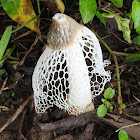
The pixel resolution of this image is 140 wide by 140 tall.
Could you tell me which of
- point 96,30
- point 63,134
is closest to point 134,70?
point 96,30

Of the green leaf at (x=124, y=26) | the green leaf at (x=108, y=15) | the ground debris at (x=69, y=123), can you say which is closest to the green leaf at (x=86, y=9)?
the green leaf at (x=108, y=15)

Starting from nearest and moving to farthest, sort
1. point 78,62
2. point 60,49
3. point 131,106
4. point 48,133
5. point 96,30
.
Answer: point 60,49, point 78,62, point 48,133, point 131,106, point 96,30

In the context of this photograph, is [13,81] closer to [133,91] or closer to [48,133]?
[48,133]

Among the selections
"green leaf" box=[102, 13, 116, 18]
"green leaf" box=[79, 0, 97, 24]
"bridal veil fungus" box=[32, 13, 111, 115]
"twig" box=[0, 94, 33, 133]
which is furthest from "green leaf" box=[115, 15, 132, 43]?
"twig" box=[0, 94, 33, 133]

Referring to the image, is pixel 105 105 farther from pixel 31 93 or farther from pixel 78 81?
pixel 31 93

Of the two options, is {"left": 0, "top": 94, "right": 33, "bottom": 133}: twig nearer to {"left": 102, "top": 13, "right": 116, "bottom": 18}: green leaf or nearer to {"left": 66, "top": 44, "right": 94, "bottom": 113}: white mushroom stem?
{"left": 66, "top": 44, "right": 94, "bottom": 113}: white mushroom stem

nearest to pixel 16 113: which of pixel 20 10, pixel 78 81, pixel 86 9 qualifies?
pixel 78 81

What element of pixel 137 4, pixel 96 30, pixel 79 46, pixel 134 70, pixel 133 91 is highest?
pixel 137 4
